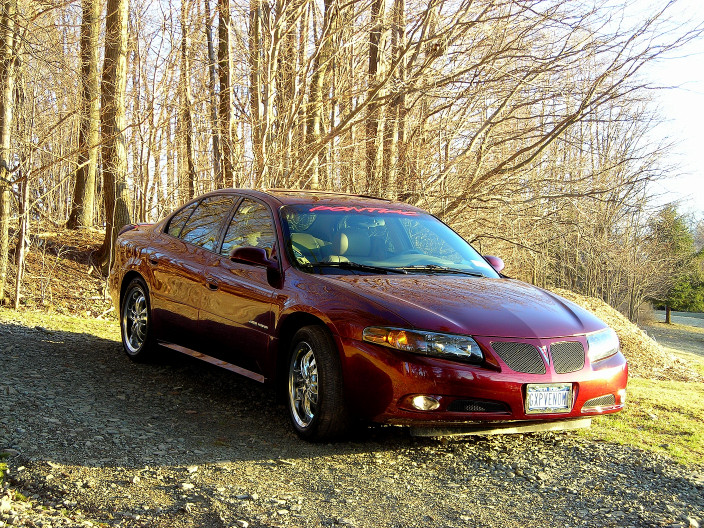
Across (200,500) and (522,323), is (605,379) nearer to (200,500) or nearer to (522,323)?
A: (522,323)

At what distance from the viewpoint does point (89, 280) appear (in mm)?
13992

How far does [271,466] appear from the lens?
14.6 feet

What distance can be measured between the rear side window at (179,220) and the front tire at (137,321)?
0.58 metres

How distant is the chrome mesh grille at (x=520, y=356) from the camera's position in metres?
4.45

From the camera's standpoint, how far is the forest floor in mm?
3717

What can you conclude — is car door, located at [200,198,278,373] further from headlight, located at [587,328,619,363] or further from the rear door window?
headlight, located at [587,328,619,363]

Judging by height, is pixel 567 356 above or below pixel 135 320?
above

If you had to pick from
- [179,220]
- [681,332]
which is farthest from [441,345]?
[681,332]

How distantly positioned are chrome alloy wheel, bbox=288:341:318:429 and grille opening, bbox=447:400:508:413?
0.93 metres

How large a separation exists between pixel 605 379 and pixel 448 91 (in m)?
8.37

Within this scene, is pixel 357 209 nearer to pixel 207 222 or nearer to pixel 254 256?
pixel 254 256

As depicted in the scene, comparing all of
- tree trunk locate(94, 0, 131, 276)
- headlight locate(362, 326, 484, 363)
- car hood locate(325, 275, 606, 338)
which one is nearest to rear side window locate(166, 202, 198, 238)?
car hood locate(325, 275, 606, 338)

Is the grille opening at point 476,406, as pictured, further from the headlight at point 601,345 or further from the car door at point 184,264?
the car door at point 184,264

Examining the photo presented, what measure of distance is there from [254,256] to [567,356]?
7.39 ft
